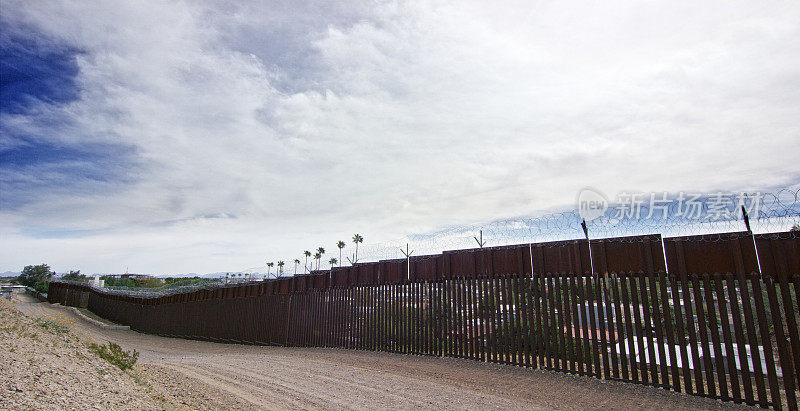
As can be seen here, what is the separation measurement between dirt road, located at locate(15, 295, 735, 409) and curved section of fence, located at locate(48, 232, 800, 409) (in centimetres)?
48

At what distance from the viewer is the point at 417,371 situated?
935cm

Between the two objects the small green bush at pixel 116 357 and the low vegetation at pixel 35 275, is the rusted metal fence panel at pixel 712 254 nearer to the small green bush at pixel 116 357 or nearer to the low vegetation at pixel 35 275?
the small green bush at pixel 116 357

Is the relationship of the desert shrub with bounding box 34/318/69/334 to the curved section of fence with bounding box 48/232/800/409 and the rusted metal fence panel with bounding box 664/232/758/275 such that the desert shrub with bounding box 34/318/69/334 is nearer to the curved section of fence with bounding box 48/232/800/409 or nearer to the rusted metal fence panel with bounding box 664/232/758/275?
the curved section of fence with bounding box 48/232/800/409

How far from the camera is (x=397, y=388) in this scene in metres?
7.82

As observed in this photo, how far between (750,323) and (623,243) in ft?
7.54

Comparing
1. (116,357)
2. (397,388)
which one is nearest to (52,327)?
(116,357)

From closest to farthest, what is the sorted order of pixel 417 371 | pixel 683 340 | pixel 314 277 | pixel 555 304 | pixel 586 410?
pixel 586 410
pixel 683 340
pixel 555 304
pixel 417 371
pixel 314 277

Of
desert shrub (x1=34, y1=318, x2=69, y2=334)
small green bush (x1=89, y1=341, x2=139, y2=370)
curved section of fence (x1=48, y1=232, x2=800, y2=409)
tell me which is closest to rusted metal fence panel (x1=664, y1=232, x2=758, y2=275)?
curved section of fence (x1=48, y1=232, x2=800, y2=409)

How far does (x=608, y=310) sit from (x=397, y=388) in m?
4.50

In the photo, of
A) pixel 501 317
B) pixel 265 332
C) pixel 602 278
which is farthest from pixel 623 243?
pixel 265 332

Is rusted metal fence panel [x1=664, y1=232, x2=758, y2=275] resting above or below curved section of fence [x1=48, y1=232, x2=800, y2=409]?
above

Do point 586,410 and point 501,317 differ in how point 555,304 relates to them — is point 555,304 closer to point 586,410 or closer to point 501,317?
point 501,317

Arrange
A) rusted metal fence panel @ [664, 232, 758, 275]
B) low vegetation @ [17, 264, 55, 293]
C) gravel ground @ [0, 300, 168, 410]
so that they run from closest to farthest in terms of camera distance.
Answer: gravel ground @ [0, 300, 168, 410], rusted metal fence panel @ [664, 232, 758, 275], low vegetation @ [17, 264, 55, 293]

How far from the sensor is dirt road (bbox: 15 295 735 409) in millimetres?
6734
